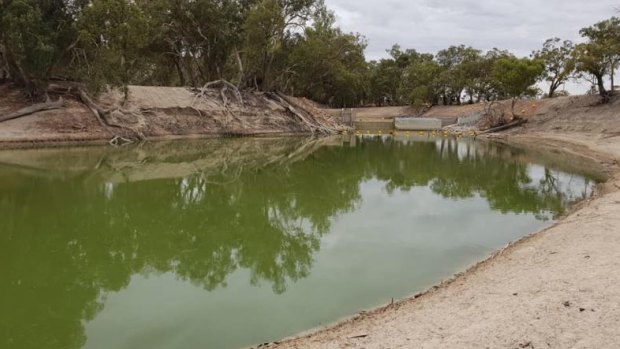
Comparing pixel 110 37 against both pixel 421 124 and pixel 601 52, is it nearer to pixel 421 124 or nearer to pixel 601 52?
pixel 601 52

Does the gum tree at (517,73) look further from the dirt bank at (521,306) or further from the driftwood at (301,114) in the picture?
the dirt bank at (521,306)

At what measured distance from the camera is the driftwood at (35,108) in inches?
1107

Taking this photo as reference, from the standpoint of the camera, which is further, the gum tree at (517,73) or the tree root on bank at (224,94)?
the gum tree at (517,73)

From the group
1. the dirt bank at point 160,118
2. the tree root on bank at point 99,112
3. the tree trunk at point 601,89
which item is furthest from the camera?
the tree trunk at point 601,89

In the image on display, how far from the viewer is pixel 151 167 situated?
21.3 meters

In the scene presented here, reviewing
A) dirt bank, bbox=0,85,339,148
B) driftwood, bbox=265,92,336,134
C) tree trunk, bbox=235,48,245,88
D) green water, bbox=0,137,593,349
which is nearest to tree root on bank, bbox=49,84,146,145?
dirt bank, bbox=0,85,339,148

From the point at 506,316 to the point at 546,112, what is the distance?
43809 mm

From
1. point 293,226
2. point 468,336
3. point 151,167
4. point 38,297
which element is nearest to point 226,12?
point 151,167

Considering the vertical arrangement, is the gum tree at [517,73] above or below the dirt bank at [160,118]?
above

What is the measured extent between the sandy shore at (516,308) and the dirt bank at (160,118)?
2560 cm

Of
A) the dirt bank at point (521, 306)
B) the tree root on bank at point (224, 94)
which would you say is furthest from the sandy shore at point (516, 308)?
the tree root on bank at point (224, 94)

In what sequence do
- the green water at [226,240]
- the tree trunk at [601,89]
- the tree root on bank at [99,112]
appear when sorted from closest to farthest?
the green water at [226,240] < the tree root on bank at [99,112] < the tree trunk at [601,89]

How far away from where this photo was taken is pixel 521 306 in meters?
6.06

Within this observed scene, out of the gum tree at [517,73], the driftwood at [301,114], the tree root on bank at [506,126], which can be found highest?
the gum tree at [517,73]
